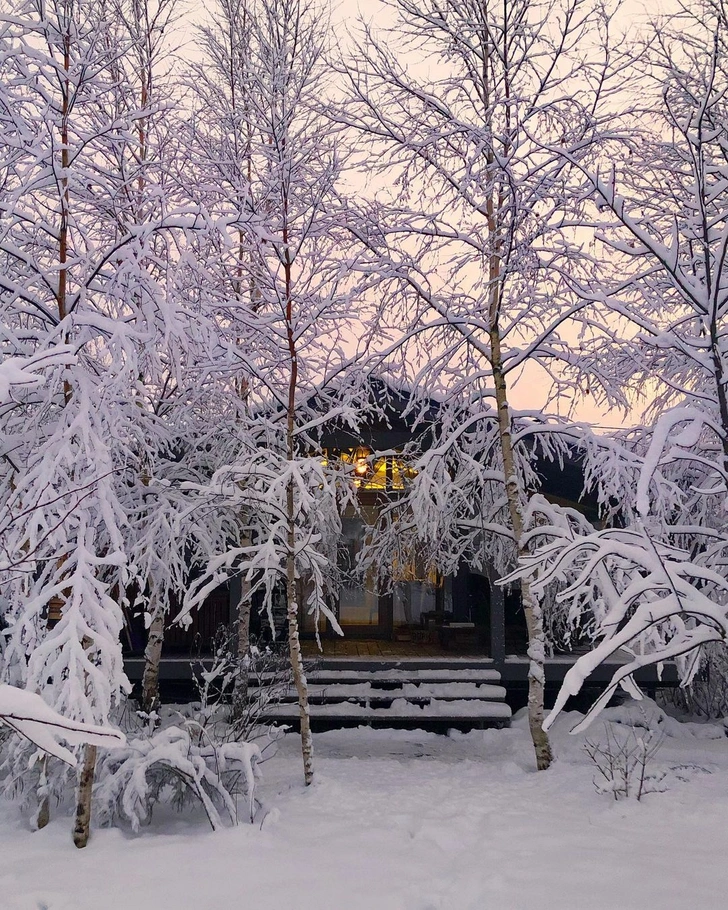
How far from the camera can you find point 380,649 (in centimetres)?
1436

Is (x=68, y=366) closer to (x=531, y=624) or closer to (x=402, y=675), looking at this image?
(x=531, y=624)

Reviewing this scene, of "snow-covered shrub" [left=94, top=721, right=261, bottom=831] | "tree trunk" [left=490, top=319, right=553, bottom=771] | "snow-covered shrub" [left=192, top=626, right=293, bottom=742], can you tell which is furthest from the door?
"snow-covered shrub" [left=94, top=721, right=261, bottom=831]

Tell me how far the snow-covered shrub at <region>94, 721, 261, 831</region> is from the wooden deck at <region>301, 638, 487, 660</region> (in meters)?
4.59

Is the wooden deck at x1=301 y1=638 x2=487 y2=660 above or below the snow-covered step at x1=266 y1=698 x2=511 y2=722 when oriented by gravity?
above

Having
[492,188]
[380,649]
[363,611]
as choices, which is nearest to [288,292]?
[492,188]

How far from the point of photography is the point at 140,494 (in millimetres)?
10320

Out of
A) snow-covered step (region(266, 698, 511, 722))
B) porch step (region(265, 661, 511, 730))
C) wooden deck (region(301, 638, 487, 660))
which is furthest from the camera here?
wooden deck (region(301, 638, 487, 660))

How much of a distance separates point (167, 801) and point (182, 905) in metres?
2.39

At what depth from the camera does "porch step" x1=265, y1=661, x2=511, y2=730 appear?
1161cm

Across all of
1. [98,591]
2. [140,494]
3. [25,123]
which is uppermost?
[25,123]

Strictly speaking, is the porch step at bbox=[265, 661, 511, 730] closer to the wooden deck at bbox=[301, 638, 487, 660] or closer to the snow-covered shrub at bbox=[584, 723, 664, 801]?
the wooden deck at bbox=[301, 638, 487, 660]

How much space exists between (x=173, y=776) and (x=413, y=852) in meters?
2.83

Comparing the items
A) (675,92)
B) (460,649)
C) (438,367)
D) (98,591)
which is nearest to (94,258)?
(98,591)

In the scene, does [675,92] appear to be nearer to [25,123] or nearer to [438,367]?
[438,367]
